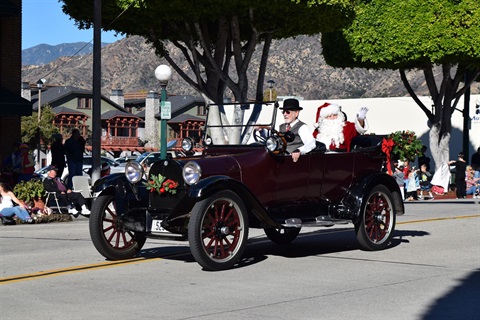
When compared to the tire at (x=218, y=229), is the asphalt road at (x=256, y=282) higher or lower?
lower

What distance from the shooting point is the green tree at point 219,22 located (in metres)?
26.9

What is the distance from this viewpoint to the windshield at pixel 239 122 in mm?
12109

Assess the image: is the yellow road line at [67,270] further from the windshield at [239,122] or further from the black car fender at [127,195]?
the windshield at [239,122]

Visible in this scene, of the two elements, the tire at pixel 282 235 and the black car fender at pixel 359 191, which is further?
the tire at pixel 282 235

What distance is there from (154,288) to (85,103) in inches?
3872

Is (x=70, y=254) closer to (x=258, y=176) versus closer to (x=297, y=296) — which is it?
(x=258, y=176)

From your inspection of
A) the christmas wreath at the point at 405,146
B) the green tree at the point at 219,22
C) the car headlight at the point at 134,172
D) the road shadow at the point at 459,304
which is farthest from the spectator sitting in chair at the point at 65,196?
the christmas wreath at the point at 405,146

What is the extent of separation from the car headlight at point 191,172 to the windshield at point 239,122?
1497mm

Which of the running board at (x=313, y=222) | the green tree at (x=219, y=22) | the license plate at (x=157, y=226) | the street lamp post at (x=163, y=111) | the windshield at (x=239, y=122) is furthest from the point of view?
the green tree at (x=219, y=22)

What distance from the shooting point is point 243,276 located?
409 inches

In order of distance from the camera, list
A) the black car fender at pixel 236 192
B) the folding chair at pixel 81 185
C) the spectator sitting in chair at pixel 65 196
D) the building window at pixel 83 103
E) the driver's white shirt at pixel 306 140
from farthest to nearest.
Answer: the building window at pixel 83 103
the folding chair at pixel 81 185
the spectator sitting in chair at pixel 65 196
the driver's white shirt at pixel 306 140
the black car fender at pixel 236 192

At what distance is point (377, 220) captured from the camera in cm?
1288

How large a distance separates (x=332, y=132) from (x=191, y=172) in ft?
10.3

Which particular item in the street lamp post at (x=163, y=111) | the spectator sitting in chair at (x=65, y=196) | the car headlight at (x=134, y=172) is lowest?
the spectator sitting in chair at (x=65, y=196)
